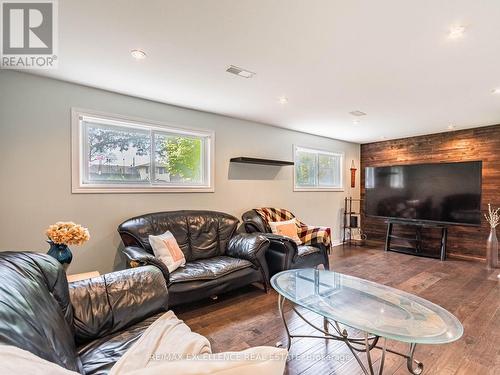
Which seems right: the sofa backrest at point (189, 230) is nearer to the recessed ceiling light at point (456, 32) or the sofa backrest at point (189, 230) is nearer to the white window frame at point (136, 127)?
the white window frame at point (136, 127)

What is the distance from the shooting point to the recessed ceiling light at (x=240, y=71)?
2.48 metres

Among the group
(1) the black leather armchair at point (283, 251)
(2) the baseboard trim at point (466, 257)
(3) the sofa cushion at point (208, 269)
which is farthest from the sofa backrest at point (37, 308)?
(2) the baseboard trim at point (466, 257)

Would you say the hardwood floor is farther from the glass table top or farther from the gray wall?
the gray wall

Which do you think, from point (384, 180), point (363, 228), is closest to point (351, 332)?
point (384, 180)

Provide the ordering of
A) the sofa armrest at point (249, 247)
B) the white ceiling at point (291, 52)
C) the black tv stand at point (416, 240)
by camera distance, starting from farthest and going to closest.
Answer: the black tv stand at point (416, 240) → the sofa armrest at point (249, 247) → the white ceiling at point (291, 52)

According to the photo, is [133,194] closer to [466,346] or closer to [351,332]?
[351,332]

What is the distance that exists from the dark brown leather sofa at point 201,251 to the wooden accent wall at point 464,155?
13.6 feet

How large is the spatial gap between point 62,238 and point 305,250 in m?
2.78

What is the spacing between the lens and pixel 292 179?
507 cm

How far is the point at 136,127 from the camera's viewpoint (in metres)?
3.38

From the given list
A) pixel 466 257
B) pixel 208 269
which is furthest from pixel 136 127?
pixel 466 257

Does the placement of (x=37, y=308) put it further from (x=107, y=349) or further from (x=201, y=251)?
(x=201, y=251)

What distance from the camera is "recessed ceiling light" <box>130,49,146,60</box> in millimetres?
2178

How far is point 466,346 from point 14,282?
3.03 metres
